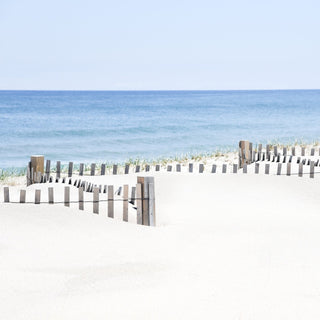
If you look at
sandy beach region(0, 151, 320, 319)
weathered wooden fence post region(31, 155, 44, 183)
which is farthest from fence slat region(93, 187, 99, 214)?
weathered wooden fence post region(31, 155, 44, 183)

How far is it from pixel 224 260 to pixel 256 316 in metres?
2.39

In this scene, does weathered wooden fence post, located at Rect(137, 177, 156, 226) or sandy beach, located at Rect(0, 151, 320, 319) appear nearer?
sandy beach, located at Rect(0, 151, 320, 319)

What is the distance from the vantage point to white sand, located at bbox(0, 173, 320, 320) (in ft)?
22.5

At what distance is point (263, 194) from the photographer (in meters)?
14.8

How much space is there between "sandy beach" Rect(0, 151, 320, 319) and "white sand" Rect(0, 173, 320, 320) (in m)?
0.01

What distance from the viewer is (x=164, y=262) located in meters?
8.76

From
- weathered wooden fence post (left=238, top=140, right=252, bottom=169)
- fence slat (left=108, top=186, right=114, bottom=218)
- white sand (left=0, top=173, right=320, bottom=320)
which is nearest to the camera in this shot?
white sand (left=0, top=173, right=320, bottom=320)

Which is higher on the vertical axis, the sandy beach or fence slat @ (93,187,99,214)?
fence slat @ (93,187,99,214)

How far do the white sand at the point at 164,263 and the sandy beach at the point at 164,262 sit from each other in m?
0.01

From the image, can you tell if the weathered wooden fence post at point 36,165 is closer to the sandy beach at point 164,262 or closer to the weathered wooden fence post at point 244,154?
the sandy beach at point 164,262

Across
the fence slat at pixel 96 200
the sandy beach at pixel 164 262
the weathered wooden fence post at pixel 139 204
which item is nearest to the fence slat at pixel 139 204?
the weathered wooden fence post at pixel 139 204

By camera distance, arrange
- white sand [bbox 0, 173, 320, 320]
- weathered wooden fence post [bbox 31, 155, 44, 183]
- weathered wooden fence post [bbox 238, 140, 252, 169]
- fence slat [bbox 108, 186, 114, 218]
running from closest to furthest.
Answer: white sand [bbox 0, 173, 320, 320]
fence slat [bbox 108, 186, 114, 218]
weathered wooden fence post [bbox 31, 155, 44, 183]
weathered wooden fence post [bbox 238, 140, 252, 169]

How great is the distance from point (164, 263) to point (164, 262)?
0.06m

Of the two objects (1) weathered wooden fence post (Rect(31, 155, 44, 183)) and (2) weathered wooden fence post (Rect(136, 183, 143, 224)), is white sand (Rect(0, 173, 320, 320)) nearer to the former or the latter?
(2) weathered wooden fence post (Rect(136, 183, 143, 224))
